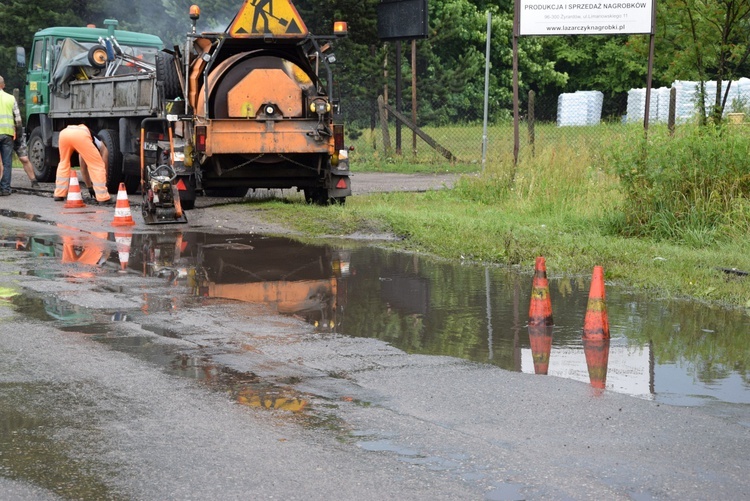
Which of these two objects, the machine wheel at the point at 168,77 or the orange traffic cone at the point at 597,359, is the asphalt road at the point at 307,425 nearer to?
the orange traffic cone at the point at 597,359

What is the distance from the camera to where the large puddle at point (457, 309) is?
722 centimetres

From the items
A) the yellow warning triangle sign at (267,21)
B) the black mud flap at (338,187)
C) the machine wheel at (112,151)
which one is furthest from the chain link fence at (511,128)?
the machine wheel at (112,151)

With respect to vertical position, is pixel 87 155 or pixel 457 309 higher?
pixel 87 155

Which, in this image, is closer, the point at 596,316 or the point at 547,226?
the point at 596,316

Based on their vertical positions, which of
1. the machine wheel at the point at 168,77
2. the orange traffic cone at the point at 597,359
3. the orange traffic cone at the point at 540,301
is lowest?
the orange traffic cone at the point at 597,359

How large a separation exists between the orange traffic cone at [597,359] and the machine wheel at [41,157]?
17364 mm

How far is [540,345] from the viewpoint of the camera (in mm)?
7902

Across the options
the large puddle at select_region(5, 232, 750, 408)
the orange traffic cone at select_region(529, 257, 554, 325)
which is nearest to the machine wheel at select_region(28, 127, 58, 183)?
the large puddle at select_region(5, 232, 750, 408)

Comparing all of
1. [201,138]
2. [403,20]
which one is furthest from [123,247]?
[403,20]

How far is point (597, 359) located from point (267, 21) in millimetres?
10298

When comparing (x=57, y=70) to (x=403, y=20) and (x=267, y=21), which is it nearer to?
(x=267, y=21)

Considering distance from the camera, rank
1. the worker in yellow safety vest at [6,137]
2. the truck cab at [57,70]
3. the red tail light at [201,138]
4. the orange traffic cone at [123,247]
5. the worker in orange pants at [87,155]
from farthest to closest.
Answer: the truck cab at [57,70]
the worker in yellow safety vest at [6,137]
the worker in orange pants at [87,155]
the red tail light at [201,138]
the orange traffic cone at [123,247]

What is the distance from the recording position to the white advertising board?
689 inches

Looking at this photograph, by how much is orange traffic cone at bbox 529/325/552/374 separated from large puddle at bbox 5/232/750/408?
0.01m
